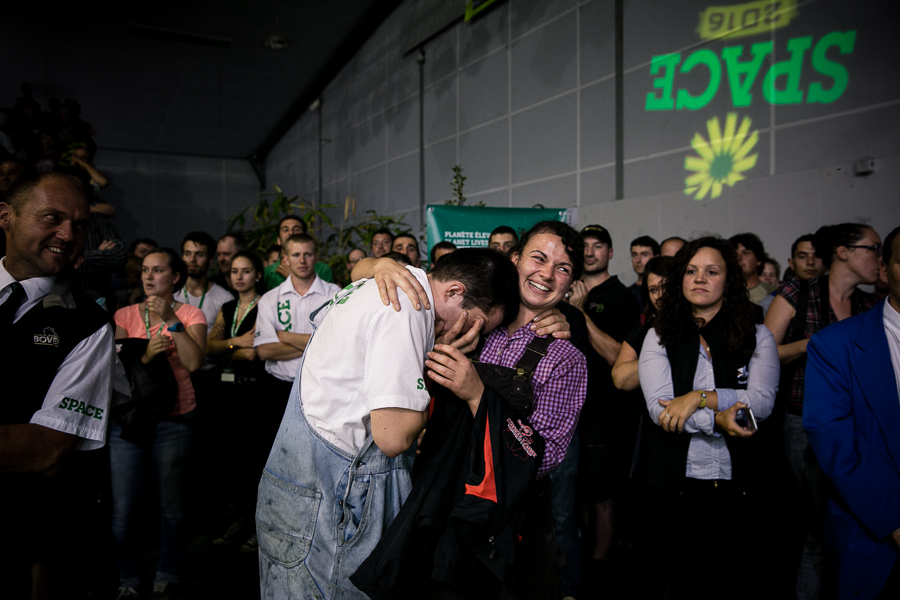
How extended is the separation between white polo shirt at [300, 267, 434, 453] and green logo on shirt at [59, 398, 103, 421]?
2.21 feet

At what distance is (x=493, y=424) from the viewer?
142 cm

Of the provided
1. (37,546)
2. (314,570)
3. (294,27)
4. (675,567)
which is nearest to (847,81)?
(675,567)

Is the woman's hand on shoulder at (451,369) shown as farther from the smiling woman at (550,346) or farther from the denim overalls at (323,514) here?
the smiling woman at (550,346)

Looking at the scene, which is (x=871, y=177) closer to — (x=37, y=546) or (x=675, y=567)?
(x=675, y=567)

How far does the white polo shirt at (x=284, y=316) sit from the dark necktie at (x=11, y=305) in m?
1.90

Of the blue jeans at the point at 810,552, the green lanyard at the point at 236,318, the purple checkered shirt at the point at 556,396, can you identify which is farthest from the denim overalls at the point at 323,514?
the green lanyard at the point at 236,318

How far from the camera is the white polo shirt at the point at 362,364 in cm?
122

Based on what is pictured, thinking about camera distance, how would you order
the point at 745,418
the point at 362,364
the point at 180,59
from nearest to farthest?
the point at 362,364 < the point at 745,418 < the point at 180,59

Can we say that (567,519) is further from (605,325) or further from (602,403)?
(605,325)

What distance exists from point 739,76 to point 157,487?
5.06 meters

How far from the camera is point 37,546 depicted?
1.55 m

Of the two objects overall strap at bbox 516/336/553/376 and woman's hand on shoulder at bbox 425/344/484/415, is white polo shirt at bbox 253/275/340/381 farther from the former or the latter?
woman's hand on shoulder at bbox 425/344/484/415

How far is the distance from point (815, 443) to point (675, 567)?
2.65 feet

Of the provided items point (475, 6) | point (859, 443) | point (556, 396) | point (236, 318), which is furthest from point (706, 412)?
point (475, 6)
